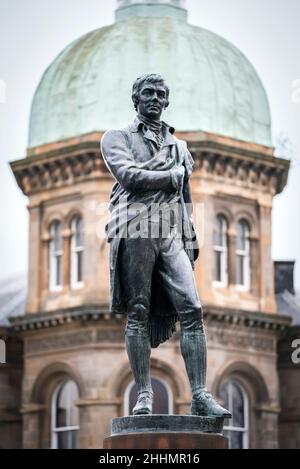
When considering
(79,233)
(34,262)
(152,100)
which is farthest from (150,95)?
(34,262)

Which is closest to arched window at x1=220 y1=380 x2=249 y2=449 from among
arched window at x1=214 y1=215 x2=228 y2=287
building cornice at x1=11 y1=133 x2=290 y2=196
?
arched window at x1=214 y1=215 x2=228 y2=287

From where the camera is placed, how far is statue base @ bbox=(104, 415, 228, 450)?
14.4 metres

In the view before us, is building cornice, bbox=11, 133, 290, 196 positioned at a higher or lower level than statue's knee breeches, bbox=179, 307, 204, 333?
higher

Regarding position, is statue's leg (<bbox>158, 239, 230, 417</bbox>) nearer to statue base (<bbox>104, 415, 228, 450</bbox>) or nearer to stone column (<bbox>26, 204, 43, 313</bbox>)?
statue base (<bbox>104, 415, 228, 450</bbox>)

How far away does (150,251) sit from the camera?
15156 millimetres

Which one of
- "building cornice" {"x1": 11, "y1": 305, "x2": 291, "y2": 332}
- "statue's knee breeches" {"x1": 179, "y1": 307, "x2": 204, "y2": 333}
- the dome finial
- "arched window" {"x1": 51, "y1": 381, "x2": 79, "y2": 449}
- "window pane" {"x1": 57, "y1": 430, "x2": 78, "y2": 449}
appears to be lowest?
"statue's knee breeches" {"x1": 179, "y1": 307, "x2": 204, "y2": 333}

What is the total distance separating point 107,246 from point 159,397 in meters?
4.14

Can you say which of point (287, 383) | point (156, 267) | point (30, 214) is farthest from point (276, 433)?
point (156, 267)

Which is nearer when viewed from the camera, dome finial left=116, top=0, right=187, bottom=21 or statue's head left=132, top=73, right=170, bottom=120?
statue's head left=132, top=73, right=170, bottom=120

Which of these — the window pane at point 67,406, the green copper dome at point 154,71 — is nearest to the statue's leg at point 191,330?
the window pane at point 67,406

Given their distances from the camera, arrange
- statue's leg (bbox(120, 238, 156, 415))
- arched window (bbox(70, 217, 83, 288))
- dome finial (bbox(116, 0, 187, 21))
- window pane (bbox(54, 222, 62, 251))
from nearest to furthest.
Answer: statue's leg (bbox(120, 238, 156, 415)) → arched window (bbox(70, 217, 83, 288)) → window pane (bbox(54, 222, 62, 251)) → dome finial (bbox(116, 0, 187, 21))

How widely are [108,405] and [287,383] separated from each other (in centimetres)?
632

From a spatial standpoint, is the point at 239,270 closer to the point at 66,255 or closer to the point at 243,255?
the point at 243,255

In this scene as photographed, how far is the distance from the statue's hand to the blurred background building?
31.9m
